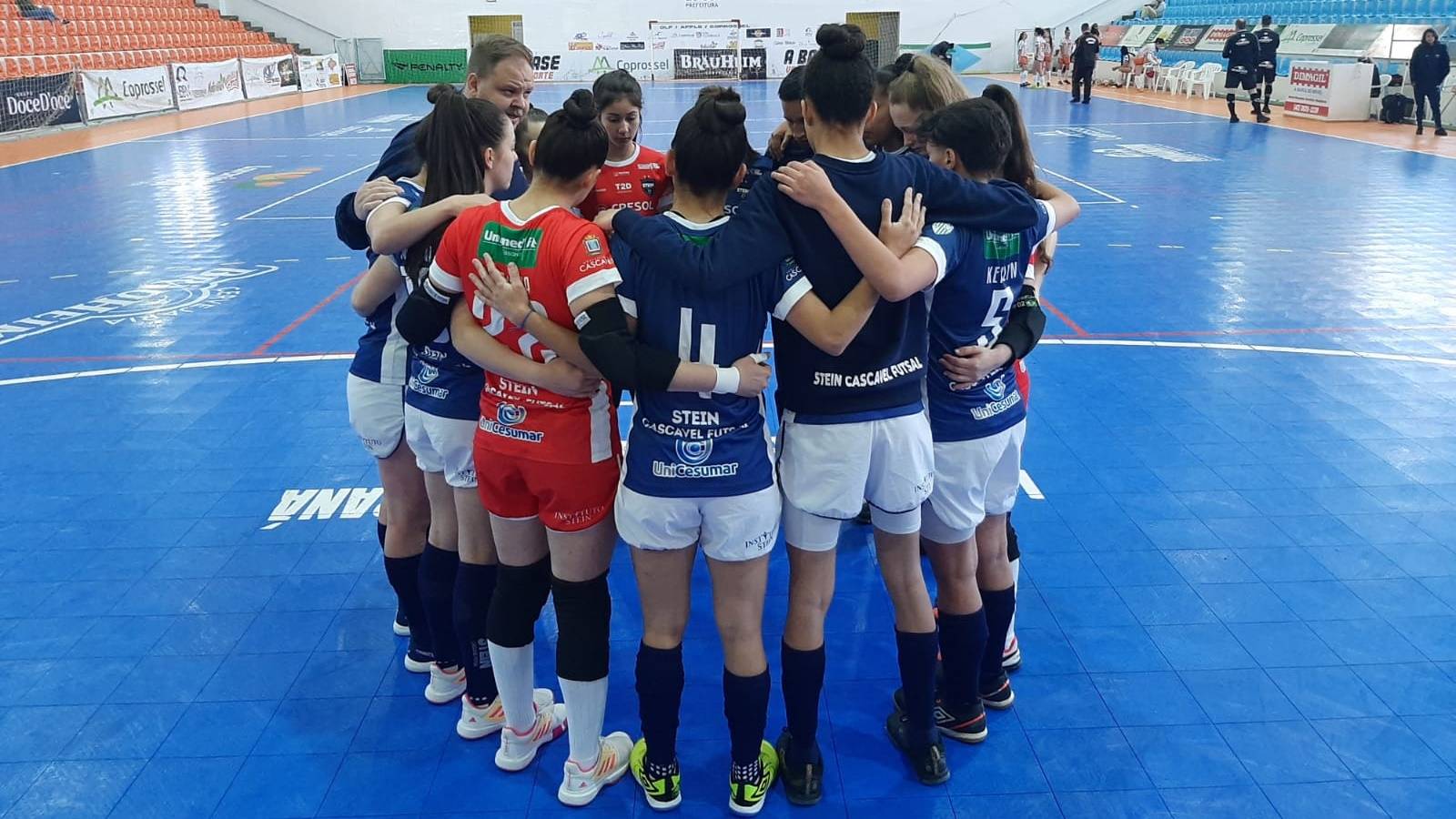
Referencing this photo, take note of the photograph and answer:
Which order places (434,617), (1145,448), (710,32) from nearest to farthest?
(434,617) → (1145,448) → (710,32)

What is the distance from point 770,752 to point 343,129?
66.9 ft

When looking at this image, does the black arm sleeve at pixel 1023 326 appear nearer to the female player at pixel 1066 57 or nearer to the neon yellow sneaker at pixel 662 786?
the neon yellow sneaker at pixel 662 786

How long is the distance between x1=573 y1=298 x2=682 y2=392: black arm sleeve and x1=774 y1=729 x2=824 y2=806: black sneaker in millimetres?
1239

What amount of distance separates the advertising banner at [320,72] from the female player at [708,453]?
32551 millimetres

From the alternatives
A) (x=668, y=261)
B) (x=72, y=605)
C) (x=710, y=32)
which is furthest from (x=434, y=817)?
(x=710, y=32)

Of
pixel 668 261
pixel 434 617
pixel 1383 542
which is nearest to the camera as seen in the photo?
pixel 668 261

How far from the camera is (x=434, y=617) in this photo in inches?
133

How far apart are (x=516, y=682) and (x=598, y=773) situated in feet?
1.20

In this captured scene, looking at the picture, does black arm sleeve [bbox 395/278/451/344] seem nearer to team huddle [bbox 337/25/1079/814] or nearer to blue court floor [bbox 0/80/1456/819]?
team huddle [bbox 337/25/1079/814]

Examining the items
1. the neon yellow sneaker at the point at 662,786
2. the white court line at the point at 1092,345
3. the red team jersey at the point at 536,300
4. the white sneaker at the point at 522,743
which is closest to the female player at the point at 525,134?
the red team jersey at the point at 536,300

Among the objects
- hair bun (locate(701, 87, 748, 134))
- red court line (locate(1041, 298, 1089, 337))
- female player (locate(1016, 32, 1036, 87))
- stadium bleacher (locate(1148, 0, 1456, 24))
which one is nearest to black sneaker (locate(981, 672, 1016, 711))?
hair bun (locate(701, 87, 748, 134))

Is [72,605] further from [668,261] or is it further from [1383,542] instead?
[1383,542]

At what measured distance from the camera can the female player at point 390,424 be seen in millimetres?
3238

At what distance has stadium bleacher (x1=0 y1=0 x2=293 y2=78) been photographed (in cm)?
2062
